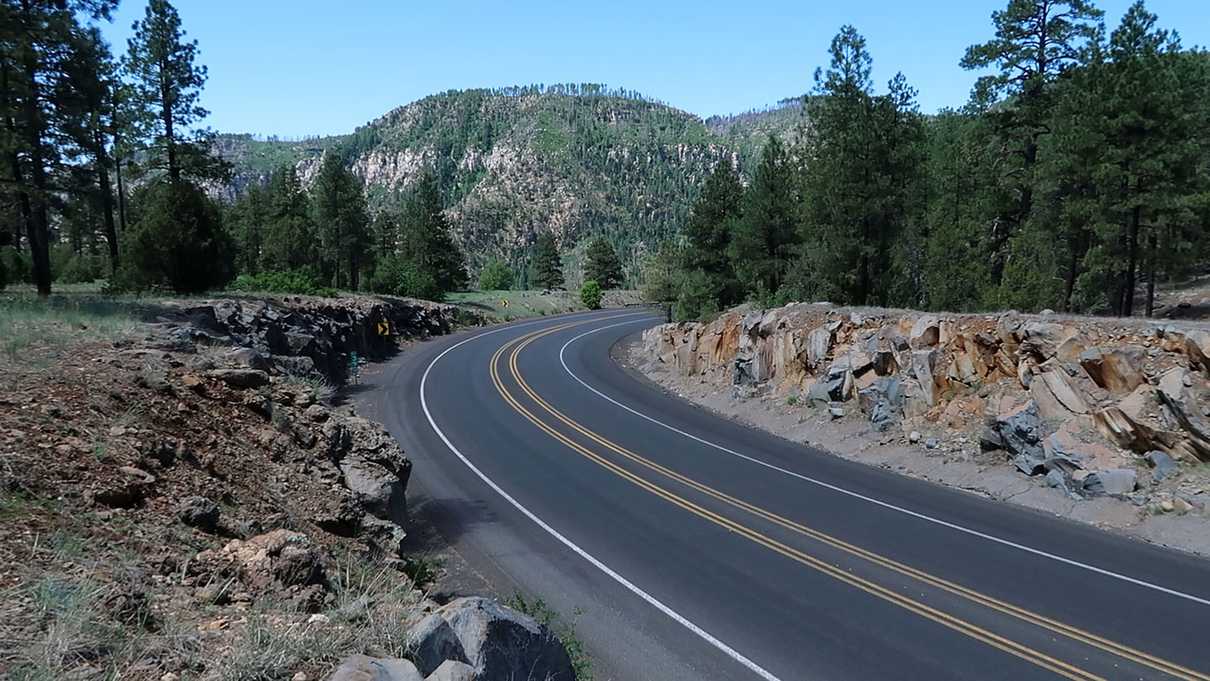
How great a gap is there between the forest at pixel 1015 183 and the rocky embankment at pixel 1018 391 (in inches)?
152

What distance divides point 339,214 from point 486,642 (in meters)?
56.3

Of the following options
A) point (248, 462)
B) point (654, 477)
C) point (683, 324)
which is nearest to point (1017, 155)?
point (683, 324)

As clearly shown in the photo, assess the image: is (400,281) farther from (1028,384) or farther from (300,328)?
(1028,384)

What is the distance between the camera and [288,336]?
26.8 metres

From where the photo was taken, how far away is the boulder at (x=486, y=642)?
17.8 feet

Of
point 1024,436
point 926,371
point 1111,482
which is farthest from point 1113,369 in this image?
point 926,371

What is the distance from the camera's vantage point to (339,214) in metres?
56.1

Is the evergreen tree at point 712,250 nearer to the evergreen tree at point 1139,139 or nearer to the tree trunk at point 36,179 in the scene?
the evergreen tree at point 1139,139

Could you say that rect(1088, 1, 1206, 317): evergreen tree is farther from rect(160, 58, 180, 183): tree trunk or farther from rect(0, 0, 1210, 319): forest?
rect(160, 58, 180, 183): tree trunk

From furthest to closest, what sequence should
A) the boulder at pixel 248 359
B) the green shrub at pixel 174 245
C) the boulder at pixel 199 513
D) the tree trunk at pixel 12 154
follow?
the green shrub at pixel 174 245
the tree trunk at pixel 12 154
the boulder at pixel 248 359
the boulder at pixel 199 513

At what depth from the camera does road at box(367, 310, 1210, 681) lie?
9195 millimetres

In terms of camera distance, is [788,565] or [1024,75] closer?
[788,565]

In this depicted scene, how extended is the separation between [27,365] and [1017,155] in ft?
103

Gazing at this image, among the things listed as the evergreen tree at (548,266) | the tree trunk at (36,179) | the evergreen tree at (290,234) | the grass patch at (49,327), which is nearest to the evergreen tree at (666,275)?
the tree trunk at (36,179)
